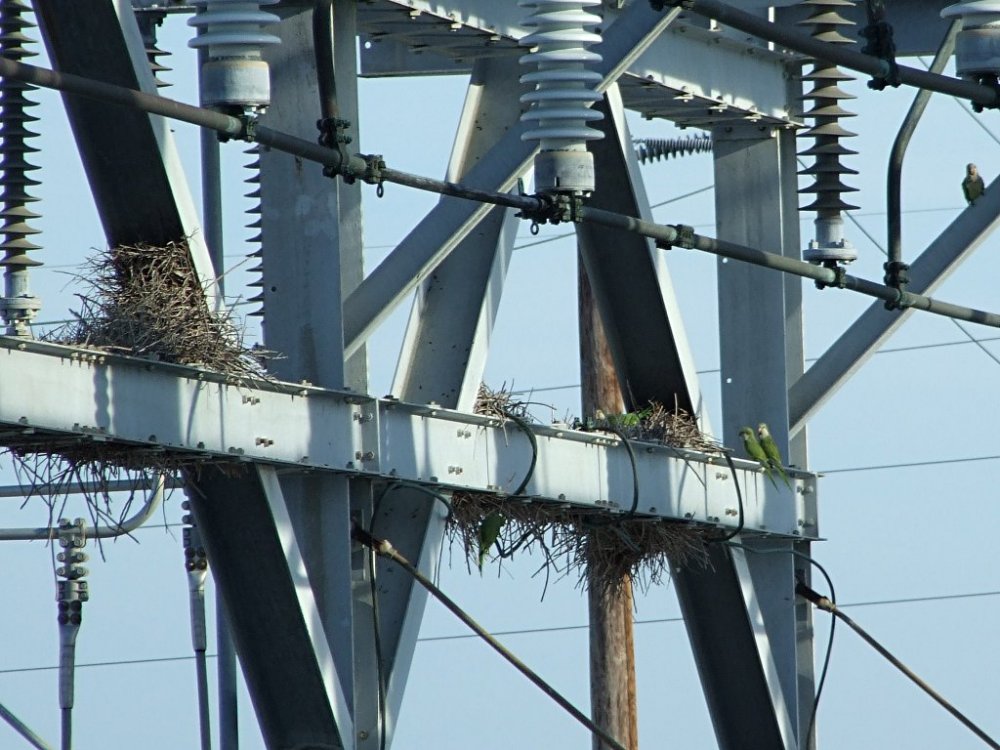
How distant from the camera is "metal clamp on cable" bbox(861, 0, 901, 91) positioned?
7168 mm

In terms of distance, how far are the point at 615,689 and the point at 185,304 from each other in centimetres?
945

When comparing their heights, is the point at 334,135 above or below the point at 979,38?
below

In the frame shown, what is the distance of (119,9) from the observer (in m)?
6.91

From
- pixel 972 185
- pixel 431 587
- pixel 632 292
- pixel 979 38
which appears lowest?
pixel 431 587

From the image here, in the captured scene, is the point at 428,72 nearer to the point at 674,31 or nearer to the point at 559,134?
the point at 674,31

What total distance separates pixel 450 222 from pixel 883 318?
3137mm

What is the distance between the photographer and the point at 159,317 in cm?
690

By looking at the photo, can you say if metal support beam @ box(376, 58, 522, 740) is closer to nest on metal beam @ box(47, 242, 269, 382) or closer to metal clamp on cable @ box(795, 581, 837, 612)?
nest on metal beam @ box(47, 242, 269, 382)

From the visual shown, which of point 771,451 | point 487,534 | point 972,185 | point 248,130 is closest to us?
point 248,130

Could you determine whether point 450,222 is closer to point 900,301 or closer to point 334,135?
point 334,135

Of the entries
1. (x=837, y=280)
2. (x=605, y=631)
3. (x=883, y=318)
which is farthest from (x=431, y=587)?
(x=605, y=631)

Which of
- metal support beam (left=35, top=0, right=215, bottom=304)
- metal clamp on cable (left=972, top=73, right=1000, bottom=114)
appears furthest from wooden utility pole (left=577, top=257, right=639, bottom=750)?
metal support beam (left=35, top=0, right=215, bottom=304)

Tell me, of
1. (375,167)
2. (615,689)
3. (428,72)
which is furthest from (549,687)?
(615,689)

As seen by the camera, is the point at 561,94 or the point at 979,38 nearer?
the point at 561,94
